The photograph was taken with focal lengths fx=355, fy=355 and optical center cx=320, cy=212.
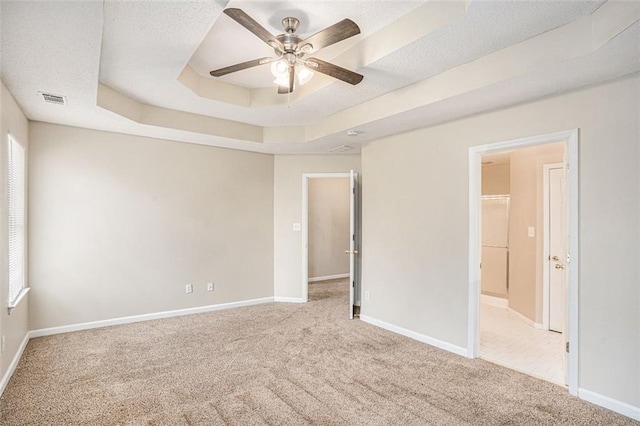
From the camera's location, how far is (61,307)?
14.0 ft

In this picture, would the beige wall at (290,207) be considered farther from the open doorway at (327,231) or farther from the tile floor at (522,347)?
the tile floor at (522,347)

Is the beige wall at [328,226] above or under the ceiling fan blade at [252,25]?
under

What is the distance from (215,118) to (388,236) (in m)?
2.76

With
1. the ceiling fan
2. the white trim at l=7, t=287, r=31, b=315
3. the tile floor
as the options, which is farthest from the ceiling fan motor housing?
the tile floor

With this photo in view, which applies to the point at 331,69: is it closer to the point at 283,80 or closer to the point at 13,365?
the point at 283,80

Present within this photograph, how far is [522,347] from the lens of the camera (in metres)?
3.94

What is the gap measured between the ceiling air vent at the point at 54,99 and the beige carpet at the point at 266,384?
2.51 m

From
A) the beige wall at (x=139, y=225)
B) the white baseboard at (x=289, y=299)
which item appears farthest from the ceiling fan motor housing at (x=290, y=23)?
the white baseboard at (x=289, y=299)

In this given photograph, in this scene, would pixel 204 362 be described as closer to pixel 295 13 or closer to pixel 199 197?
pixel 199 197

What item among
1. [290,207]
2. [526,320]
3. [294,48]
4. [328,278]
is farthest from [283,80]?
[328,278]

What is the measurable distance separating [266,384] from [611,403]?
266 centimetres

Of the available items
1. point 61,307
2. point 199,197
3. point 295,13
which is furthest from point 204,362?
point 295,13

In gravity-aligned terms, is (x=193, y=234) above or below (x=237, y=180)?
below

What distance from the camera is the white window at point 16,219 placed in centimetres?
336
